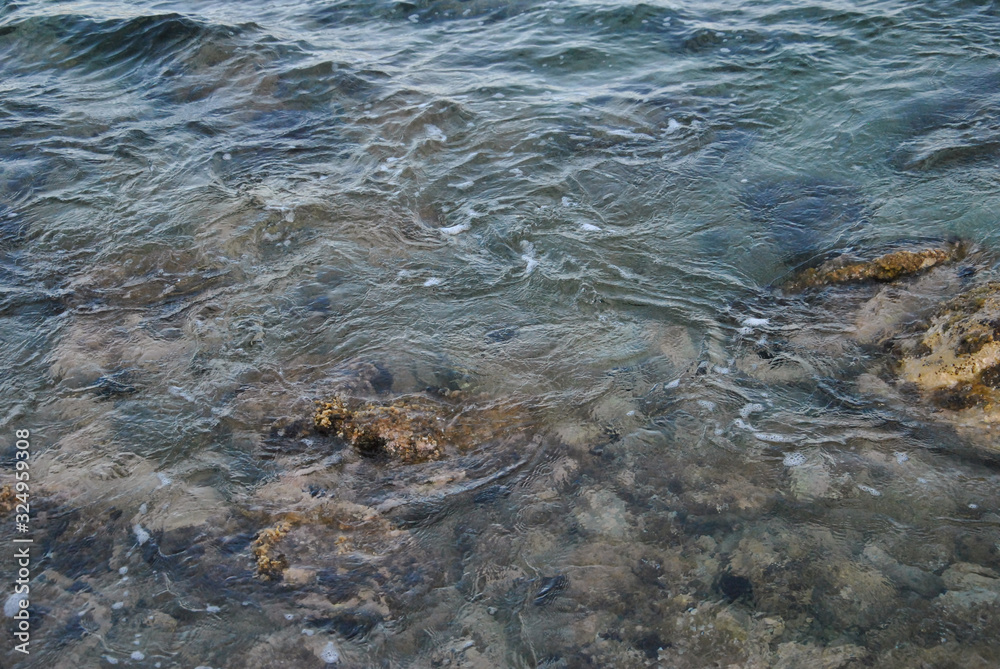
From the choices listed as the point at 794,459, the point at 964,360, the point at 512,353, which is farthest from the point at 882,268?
the point at 512,353

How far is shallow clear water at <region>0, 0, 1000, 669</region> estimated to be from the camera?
368cm

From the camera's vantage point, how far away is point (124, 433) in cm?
474

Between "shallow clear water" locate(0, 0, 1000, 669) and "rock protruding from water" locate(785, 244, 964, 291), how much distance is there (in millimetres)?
197

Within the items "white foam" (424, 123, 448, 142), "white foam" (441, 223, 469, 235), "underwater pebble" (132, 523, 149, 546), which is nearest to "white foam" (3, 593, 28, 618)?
"underwater pebble" (132, 523, 149, 546)

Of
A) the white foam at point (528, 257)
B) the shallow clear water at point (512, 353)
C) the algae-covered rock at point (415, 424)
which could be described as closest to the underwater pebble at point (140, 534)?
the shallow clear water at point (512, 353)

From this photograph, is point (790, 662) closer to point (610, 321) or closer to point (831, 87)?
point (610, 321)

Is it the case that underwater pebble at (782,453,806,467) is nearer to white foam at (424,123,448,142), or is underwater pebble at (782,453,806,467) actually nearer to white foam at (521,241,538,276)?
white foam at (521,241,538,276)

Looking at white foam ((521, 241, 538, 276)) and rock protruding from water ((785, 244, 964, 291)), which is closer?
rock protruding from water ((785, 244, 964, 291))

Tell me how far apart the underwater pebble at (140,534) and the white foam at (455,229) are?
3605mm

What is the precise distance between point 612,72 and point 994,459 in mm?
6941

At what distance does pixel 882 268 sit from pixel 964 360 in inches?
48.6

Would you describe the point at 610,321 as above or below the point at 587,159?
below

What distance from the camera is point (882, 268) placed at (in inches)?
218

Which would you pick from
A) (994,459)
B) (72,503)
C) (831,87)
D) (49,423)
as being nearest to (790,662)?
(994,459)
